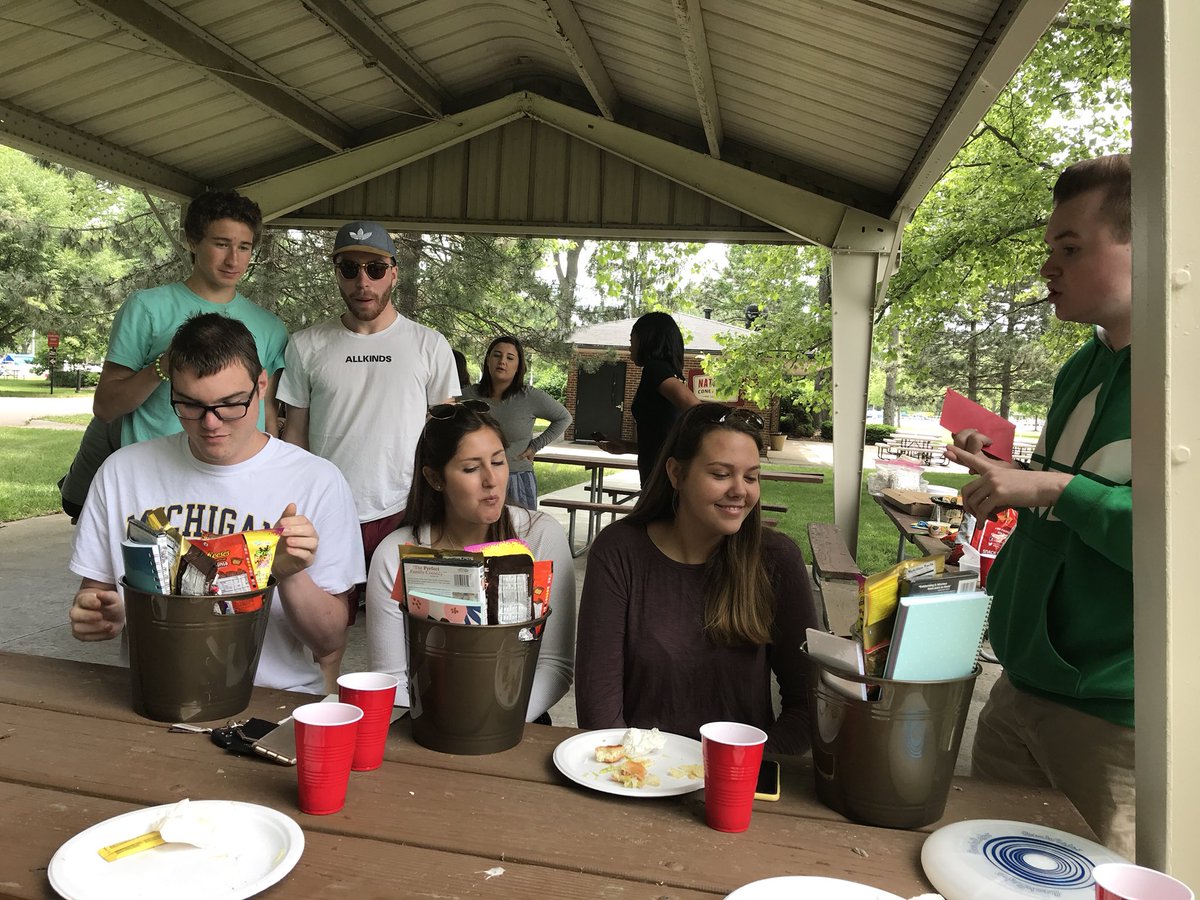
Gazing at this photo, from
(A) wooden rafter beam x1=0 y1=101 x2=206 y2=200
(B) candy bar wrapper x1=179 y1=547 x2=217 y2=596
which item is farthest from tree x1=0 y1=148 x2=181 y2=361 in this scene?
(B) candy bar wrapper x1=179 y1=547 x2=217 y2=596

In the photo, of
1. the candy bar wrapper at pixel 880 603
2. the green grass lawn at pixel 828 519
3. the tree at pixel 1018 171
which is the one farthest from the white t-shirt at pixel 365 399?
the tree at pixel 1018 171

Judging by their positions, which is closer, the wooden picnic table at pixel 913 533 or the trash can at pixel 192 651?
the trash can at pixel 192 651

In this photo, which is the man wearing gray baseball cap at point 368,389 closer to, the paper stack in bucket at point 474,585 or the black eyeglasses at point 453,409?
the black eyeglasses at point 453,409

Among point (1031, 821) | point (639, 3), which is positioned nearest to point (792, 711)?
point (1031, 821)

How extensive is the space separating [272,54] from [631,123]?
7.35ft

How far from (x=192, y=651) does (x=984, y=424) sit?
1498 mm

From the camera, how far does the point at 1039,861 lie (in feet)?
3.73

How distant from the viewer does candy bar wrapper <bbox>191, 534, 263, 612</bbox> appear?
138 centimetres

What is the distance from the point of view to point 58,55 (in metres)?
4.43

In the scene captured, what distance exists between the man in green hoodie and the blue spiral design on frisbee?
456 millimetres

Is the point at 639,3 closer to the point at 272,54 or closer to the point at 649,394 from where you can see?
the point at 649,394

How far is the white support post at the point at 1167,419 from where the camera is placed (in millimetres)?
983

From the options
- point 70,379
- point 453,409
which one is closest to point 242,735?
point 453,409

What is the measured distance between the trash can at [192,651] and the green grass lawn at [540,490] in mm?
6643
